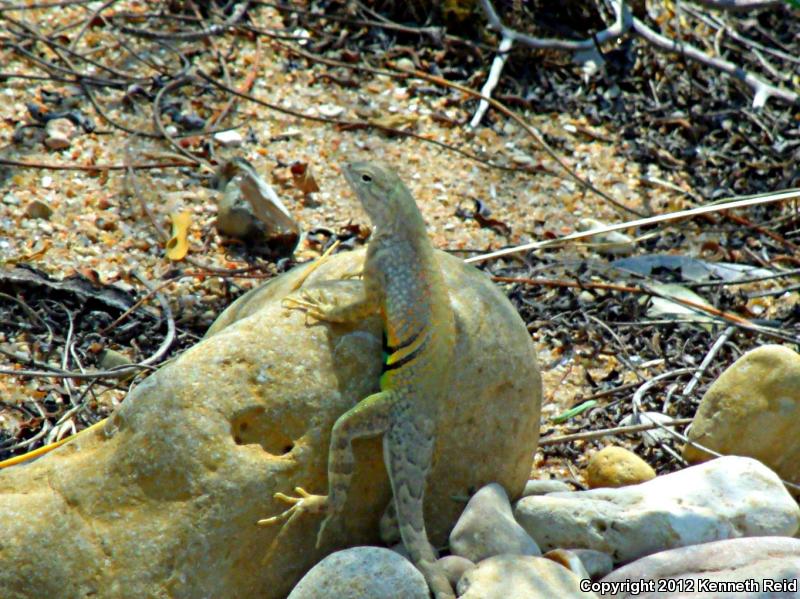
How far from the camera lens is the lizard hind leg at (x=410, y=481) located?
Result: 3.62 m

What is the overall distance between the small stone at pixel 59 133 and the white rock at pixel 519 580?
4.11 metres

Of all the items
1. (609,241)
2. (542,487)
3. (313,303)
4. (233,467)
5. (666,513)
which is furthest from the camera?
(609,241)

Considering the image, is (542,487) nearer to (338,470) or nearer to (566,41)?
(338,470)

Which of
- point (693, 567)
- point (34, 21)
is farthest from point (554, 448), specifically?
point (34, 21)

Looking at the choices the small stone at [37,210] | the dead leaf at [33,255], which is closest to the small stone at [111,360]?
the dead leaf at [33,255]

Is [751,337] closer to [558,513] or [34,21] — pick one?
[558,513]

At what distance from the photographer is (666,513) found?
13.1 ft

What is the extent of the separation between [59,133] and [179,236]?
3.86 feet

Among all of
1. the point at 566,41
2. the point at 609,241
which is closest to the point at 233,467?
the point at 609,241

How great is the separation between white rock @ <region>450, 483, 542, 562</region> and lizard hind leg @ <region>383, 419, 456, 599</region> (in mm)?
157

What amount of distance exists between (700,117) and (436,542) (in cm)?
500

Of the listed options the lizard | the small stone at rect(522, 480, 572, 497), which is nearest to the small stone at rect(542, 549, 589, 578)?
the lizard

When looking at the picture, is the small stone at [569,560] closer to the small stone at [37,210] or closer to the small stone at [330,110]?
the small stone at [37,210]

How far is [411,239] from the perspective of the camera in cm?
410
